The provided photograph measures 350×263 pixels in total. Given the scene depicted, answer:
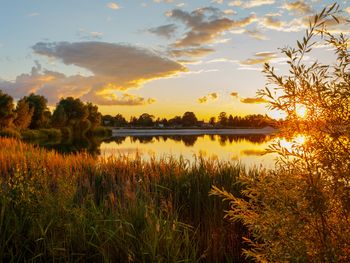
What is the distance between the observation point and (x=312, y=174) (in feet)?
11.3

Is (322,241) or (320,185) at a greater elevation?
(320,185)

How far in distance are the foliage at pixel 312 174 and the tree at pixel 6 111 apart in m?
67.3

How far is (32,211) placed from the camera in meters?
6.47

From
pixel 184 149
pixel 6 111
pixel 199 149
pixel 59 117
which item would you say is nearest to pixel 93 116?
pixel 59 117

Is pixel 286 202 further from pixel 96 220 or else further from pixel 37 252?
pixel 37 252

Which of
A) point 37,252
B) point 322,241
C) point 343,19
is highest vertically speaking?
point 343,19

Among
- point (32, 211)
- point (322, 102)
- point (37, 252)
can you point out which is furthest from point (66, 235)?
point (322, 102)

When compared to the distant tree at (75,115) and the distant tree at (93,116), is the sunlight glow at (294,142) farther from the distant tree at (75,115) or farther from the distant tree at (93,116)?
the distant tree at (93,116)

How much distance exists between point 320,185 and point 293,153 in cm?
36

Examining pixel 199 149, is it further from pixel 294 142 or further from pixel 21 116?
pixel 21 116

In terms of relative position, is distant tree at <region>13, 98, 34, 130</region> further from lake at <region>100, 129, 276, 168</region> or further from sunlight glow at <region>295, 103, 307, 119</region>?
sunlight glow at <region>295, 103, 307, 119</region>

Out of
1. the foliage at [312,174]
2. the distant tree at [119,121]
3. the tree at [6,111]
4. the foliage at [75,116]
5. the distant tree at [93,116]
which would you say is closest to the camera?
the foliage at [312,174]

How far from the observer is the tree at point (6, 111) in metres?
65.2

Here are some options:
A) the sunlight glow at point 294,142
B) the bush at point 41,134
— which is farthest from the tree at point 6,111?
the sunlight glow at point 294,142
